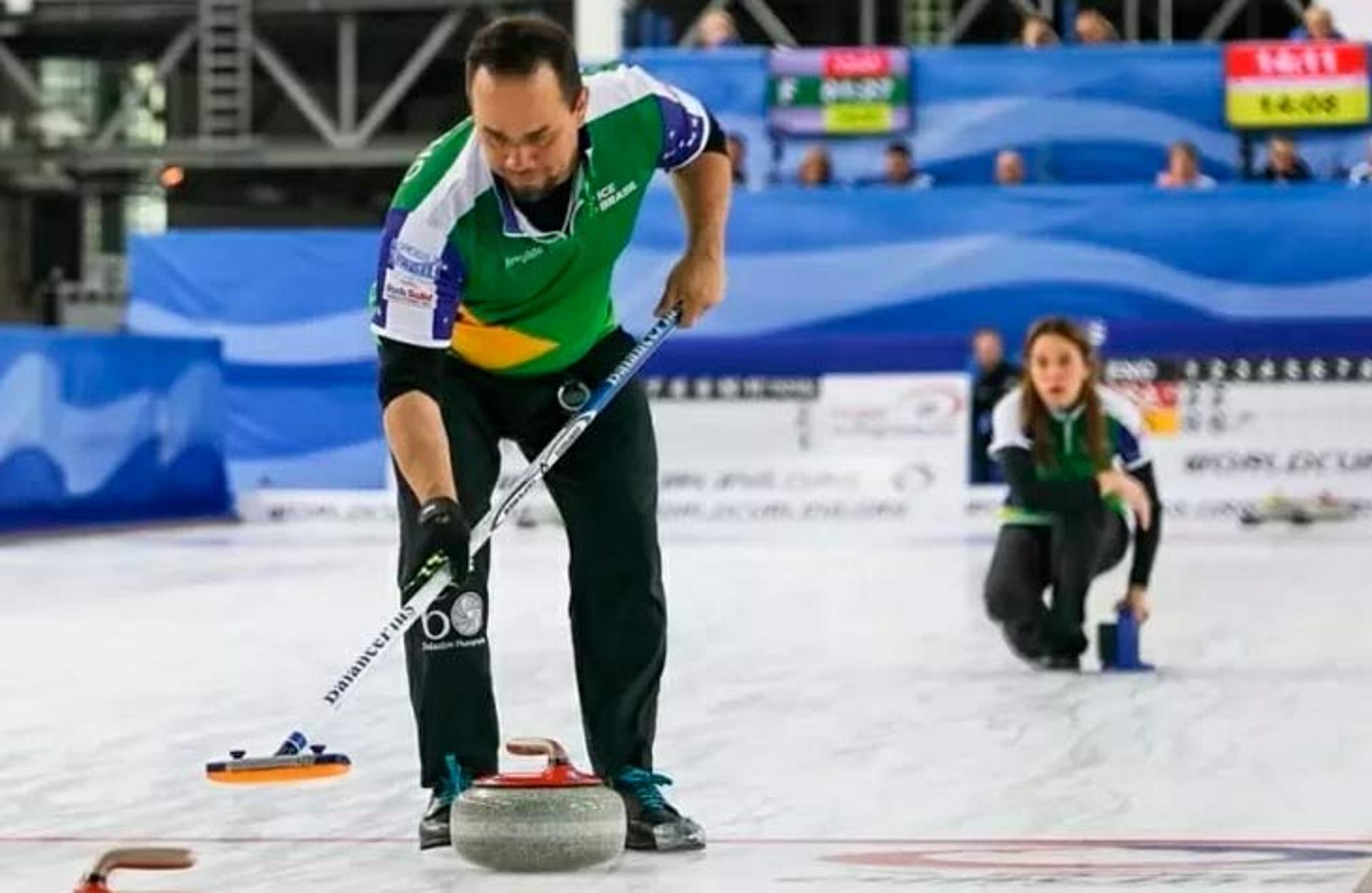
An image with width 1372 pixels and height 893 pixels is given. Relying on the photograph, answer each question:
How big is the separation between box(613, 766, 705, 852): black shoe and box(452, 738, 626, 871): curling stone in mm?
179

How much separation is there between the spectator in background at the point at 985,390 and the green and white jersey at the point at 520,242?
1079 centimetres

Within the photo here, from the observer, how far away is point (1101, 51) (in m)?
15.9

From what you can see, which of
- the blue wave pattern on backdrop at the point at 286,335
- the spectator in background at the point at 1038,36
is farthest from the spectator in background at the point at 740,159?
the blue wave pattern on backdrop at the point at 286,335

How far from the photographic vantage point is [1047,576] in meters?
6.57

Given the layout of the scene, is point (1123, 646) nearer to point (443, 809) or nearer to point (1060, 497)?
point (1060, 497)

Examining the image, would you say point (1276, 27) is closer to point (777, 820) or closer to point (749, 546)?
point (749, 546)

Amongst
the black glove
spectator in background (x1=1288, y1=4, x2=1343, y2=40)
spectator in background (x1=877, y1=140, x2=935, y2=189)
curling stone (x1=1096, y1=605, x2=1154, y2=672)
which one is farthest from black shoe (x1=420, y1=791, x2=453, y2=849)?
spectator in background (x1=1288, y1=4, x2=1343, y2=40)

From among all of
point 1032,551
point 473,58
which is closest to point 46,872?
point 473,58

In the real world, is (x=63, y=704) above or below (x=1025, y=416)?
below

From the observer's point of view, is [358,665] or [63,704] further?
[63,704]

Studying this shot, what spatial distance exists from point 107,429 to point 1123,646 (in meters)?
9.31

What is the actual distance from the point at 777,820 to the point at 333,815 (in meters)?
0.72

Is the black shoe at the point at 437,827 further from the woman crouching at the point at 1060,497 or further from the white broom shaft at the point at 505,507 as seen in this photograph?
the woman crouching at the point at 1060,497

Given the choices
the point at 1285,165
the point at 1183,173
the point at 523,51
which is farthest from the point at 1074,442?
the point at 1285,165
